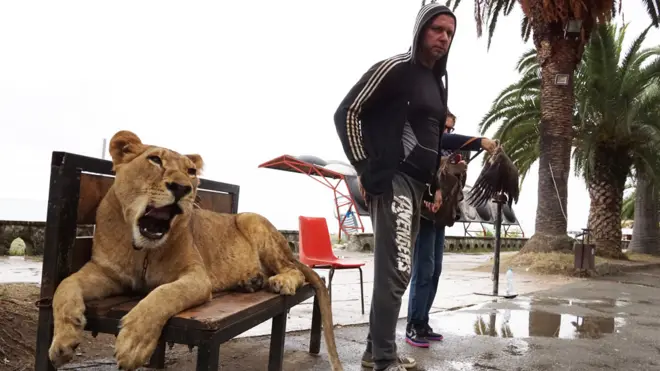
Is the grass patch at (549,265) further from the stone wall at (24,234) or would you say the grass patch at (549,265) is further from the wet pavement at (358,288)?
the stone wall at (24,234)

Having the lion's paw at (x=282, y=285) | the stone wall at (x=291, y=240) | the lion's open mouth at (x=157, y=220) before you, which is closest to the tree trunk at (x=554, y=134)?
the stone wall at (x=291, y=240)

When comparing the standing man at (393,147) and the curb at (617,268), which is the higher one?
the standing man at (393,147)

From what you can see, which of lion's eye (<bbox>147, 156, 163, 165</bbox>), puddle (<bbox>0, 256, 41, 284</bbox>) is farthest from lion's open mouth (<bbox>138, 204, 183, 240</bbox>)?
puddle (<bbox>0, 256, 41, 284</bbox>)

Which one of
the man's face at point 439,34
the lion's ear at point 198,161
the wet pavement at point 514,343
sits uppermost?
the man's face at point 439,34

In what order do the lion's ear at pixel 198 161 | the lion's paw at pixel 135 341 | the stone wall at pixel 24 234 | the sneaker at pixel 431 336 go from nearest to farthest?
the lion's paw at pixel 135 341 → the lion's ear at pixel 198 161 → the sneaker at pixel 431 336 → the stone wall at pixel 24 234

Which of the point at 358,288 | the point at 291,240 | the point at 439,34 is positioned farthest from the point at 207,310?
the point at 291,240

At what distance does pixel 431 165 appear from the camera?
3666 millimetres

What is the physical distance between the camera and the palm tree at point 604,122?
54.9ft

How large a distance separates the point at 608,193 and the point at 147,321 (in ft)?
62.1

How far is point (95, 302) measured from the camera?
245cm

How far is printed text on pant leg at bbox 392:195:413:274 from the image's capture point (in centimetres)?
344

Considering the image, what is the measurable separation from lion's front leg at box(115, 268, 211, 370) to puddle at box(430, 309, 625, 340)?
3.61 m

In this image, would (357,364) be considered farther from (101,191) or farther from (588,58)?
(588,58)

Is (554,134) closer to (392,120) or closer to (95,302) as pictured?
(392,120)
